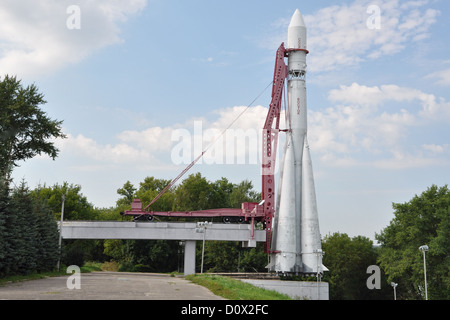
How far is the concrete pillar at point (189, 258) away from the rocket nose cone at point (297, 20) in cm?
2488

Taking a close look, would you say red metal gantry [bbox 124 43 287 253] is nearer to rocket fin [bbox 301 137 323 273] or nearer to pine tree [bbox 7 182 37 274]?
rocket fin [bbox 301 137 323 273]

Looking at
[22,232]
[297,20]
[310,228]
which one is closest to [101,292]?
[22,232]

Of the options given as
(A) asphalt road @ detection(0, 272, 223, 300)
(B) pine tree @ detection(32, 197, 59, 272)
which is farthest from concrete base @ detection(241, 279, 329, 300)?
(B) pine tree @ detection(32, 197, 59, 272)

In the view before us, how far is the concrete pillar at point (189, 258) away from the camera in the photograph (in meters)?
44.9

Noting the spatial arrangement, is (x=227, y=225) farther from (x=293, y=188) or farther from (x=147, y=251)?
(x=147, y=251)

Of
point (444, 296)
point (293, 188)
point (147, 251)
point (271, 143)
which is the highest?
point (271, 143)

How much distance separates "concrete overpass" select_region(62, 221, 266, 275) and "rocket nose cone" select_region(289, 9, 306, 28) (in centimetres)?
2150

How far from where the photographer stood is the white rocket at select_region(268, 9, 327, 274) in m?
41.5

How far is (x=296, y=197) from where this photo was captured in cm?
4312
